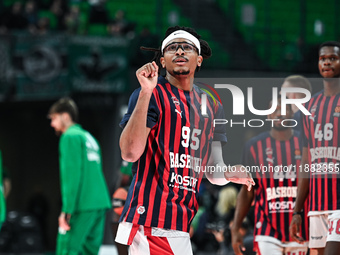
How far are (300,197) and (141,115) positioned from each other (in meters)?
1.98

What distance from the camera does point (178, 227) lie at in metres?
3.50

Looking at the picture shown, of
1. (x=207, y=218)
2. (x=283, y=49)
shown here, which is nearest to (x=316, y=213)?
(x=207, y=218)

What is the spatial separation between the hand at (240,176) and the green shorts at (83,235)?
319 cm

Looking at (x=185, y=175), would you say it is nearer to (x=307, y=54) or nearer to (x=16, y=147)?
(x=307, y=54)

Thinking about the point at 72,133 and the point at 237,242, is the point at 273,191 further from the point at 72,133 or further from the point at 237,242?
the point at 72,133

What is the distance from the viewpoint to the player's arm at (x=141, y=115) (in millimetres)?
3270

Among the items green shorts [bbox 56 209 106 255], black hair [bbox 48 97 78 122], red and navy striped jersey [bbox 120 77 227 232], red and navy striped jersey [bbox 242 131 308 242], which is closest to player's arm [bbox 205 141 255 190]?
red and navy striped jersey [bbox 120 77 227 232]

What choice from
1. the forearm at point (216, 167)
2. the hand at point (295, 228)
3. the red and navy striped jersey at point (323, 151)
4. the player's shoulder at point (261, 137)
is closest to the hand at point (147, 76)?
the forearm at point (216, 167)

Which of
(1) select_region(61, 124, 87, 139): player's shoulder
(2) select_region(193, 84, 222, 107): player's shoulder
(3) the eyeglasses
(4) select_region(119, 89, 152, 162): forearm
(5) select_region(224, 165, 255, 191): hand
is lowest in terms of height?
(5) select_region(224, 165, 255, 191): hand

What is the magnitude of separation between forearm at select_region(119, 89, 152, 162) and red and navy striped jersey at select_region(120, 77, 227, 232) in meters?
0.13

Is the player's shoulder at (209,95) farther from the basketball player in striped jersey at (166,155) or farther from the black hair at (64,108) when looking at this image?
the black hair at (64,108)

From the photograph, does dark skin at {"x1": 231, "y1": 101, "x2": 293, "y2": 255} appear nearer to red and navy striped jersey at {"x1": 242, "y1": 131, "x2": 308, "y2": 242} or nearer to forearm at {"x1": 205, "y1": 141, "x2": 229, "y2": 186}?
red and navy striped jersey at {"x1": 242, "y1": 131, "x2": 308, "y2": 242}

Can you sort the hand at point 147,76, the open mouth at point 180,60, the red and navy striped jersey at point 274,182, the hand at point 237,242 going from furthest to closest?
the hand at point 237,242 < the red and navy striped jersey at point 274,182 < the open mouth at point 180,60 < the hand at point 147,76

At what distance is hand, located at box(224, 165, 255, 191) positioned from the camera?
3572 millimetres
